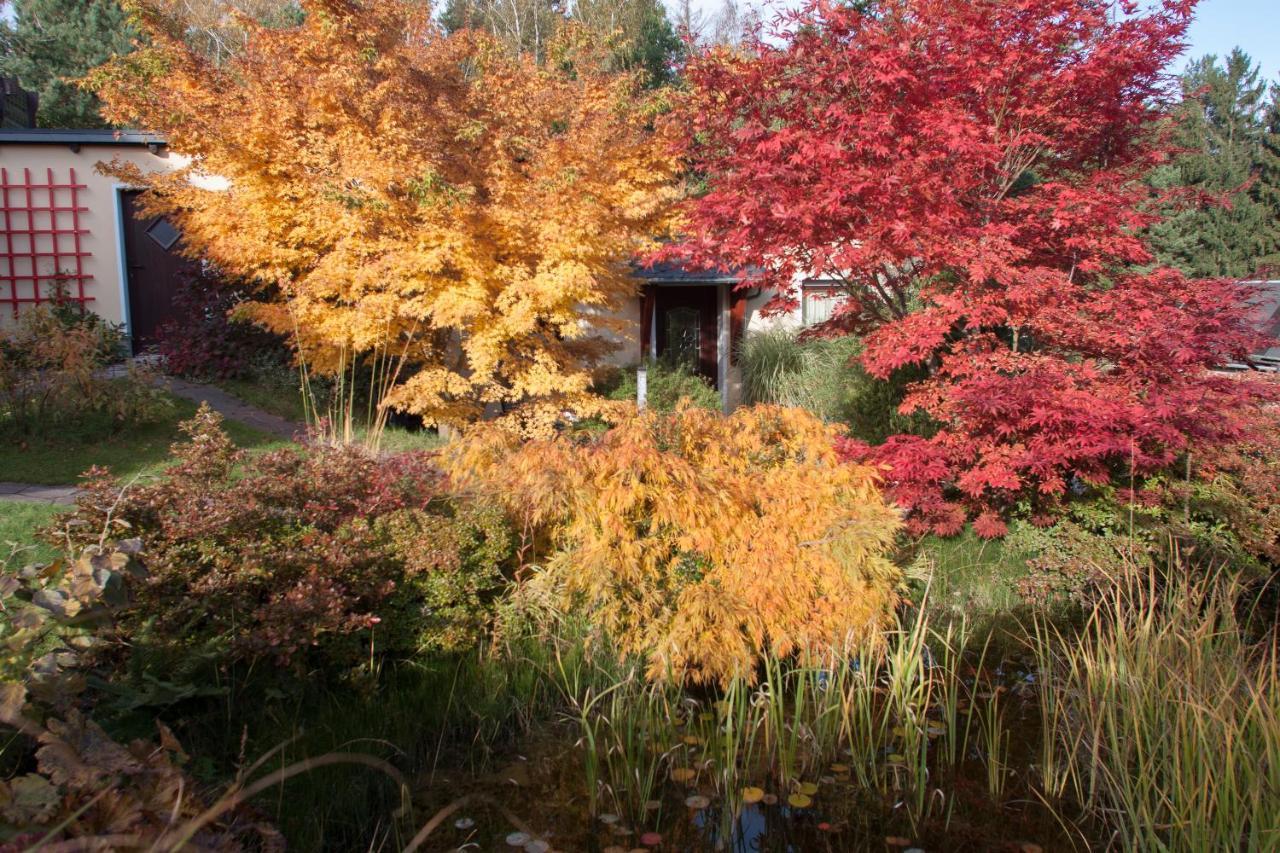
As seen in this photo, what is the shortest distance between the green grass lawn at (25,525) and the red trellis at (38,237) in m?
7.36

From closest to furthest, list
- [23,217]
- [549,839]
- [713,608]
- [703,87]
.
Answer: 1. [549,839]
2. [713,608]
3. [703,87]
4. [23,217]

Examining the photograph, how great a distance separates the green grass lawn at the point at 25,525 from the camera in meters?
4.88

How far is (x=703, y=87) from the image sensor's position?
620 centimetres

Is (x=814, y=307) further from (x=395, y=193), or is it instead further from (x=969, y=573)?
(x=969, y=573)

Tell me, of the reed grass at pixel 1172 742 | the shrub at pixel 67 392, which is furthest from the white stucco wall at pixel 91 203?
the reed grass at pixel 1172 742

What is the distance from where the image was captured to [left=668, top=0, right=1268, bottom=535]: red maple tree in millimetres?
5160

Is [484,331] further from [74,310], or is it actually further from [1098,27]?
[74,310]

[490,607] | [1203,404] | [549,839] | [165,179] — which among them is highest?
[165,179]

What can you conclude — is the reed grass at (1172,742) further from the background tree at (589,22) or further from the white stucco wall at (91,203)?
the background tree at (589,22)

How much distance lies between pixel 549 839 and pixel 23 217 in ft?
41.2

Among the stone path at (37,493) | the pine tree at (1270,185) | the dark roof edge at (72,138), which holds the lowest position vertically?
the stone path at (37,493)

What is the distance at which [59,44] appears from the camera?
23766 millimetres

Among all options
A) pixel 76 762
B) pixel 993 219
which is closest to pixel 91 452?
pixel 76 762

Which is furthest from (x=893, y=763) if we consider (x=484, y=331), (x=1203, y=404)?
(x=484, y=331)
